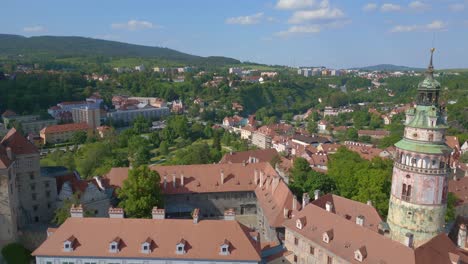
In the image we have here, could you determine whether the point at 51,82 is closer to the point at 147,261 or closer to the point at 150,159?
the point at 150,159

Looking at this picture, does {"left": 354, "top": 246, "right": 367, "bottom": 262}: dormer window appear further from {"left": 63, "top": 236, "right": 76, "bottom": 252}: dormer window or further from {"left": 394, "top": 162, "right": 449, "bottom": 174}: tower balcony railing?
{"left": 63, "top": 236, "right": 76, "bottom": 252}: dormer window

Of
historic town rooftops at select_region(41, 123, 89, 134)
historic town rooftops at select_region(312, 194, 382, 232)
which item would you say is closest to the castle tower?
historic town rooftops at select_region(312, 194, 382, 232)

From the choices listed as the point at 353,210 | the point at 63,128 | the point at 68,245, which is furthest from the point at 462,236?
the point at 63,128

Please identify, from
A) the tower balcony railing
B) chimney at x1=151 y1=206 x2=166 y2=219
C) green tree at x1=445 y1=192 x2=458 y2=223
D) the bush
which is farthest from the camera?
green tree at x1=445 y1=192 x2=458 y2=223

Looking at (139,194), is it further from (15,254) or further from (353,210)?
(353,210)

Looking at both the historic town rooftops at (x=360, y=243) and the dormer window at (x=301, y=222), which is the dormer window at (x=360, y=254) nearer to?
the historic town rooftops at (x=360, y=243)

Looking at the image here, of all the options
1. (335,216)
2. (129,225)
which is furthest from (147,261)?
(335,216)
